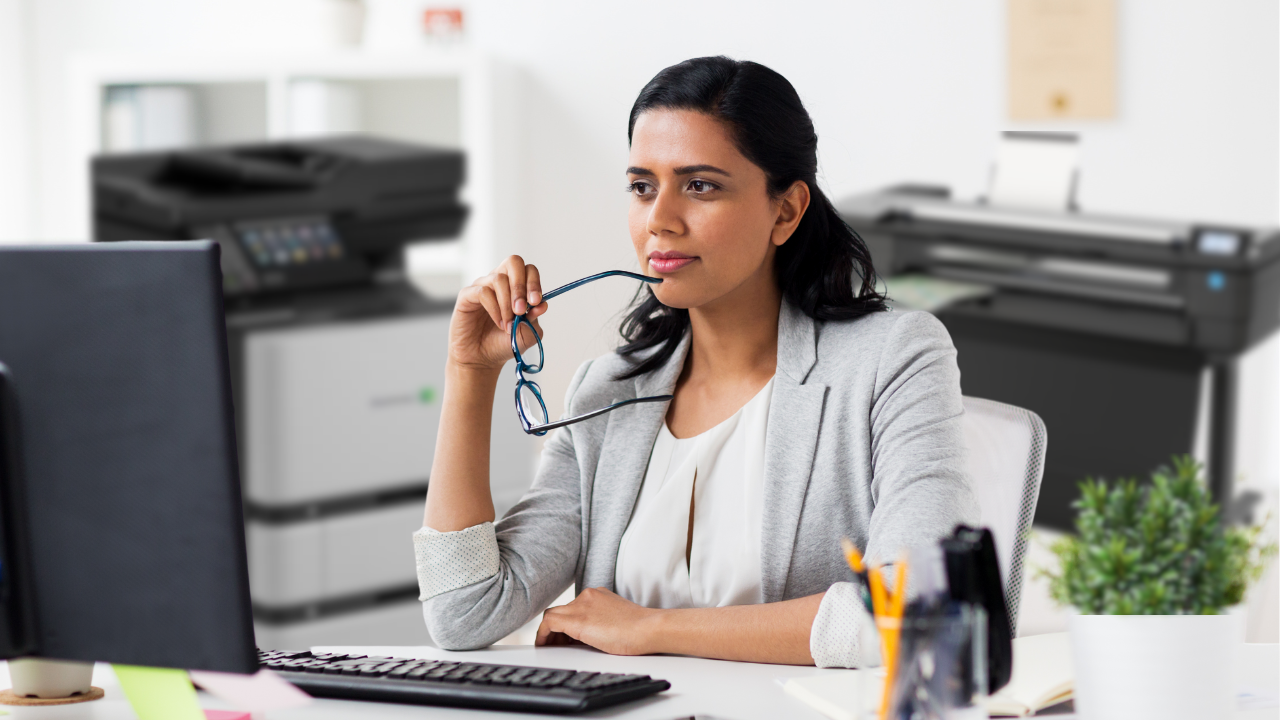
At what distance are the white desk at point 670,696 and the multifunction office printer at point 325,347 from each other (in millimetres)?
1841

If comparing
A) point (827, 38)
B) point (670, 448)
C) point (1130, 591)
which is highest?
point (827, 38)

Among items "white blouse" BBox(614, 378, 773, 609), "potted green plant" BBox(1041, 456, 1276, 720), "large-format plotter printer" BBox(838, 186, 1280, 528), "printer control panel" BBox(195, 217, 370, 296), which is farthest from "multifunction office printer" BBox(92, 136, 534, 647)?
"white blouse" BBox(614, 378, 773, 609)

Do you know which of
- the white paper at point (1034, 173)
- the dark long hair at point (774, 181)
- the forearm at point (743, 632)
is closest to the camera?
the forearm at point (743, 632)

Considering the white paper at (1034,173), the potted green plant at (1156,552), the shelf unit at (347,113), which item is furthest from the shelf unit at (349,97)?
the potted green plant at (1156,552)

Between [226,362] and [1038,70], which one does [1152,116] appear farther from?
[226,362]

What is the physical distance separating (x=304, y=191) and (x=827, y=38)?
1.35 m

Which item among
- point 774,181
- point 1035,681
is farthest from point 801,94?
point 1035,681

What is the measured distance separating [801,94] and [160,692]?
214cm

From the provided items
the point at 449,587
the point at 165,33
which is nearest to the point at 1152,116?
the point at 449,587

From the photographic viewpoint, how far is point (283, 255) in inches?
117

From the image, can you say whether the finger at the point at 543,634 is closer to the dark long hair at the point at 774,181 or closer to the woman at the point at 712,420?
the woman at the point at 712,420

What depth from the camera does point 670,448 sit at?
54.9 inches

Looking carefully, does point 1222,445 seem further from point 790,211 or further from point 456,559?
point 456,559

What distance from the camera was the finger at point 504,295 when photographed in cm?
129
